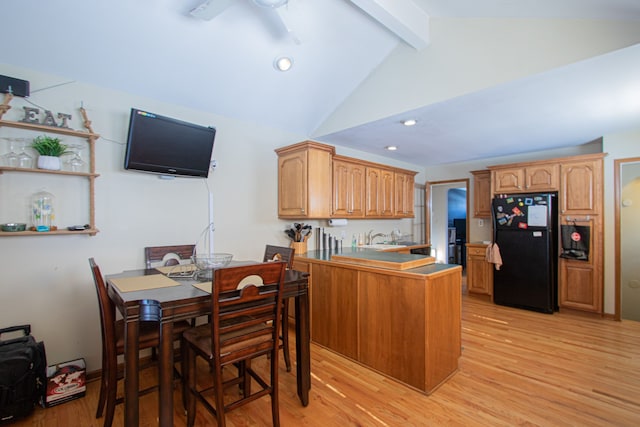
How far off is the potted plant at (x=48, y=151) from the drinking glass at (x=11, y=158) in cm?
11

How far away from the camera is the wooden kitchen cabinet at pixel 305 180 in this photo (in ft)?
11.0

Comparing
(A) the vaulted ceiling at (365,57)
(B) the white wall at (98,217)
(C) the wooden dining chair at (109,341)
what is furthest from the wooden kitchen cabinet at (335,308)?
(A) the vaulted ceiling at (365,57)

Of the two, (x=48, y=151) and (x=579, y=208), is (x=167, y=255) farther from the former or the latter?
(x=579, y=208)

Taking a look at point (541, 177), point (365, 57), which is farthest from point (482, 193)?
point (365, 57)

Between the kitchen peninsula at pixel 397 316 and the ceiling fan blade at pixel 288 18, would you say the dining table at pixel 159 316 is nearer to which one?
the kitchen peninsula at pixel 397 316

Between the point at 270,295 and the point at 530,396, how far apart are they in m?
2.07

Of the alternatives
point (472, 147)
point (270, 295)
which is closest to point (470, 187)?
point (472, 147)

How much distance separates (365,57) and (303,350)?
2721mm

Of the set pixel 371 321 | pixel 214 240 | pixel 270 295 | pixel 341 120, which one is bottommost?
pixel 371 321

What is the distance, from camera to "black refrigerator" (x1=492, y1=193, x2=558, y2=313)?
4.08 metres

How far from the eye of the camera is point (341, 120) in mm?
3582

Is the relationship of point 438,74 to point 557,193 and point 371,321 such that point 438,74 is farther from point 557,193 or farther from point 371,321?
point 557,193

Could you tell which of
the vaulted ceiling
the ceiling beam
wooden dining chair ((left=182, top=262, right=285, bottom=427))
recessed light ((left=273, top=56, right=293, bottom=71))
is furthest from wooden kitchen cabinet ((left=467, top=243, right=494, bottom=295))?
wooden dining chair ((left=182, top=262, right=285, bottom=427))

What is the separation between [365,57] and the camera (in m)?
3.00
